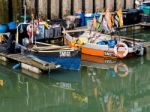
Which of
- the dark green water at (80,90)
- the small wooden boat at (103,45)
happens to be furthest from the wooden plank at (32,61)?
the small wooden boat at (103,45)

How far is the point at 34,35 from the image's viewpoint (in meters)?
20.0

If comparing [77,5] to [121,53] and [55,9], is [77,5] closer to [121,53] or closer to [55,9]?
[55,9]

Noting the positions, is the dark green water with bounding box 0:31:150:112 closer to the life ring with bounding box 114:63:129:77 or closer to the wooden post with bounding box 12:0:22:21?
the life ring with bounding box 114:63:129:77

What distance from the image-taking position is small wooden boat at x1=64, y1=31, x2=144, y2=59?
1952cm

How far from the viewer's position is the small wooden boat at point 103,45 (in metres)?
19.5

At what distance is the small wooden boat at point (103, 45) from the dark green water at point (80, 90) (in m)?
0.56

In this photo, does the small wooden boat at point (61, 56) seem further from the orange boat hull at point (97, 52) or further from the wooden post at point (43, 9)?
the wooden post at point (43, 9)

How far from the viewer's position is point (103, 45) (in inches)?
776

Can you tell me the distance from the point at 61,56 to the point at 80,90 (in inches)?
75.9

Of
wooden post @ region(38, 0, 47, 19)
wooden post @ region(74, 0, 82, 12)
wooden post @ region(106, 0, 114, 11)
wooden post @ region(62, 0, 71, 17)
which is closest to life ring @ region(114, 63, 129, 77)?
wooden post @ region(38, 0, 47, 19)

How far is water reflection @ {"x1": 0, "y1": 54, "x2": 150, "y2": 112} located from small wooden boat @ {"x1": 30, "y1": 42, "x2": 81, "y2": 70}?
0.30m

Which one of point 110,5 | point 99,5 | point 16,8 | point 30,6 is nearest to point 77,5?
point 99,5

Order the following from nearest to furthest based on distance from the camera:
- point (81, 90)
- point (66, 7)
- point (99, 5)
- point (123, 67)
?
1. point (81, 90)
2. point (123, 67)
3. point (66, 7)
4. point (99, 5)

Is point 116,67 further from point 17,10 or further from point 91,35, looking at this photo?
point 17,10
